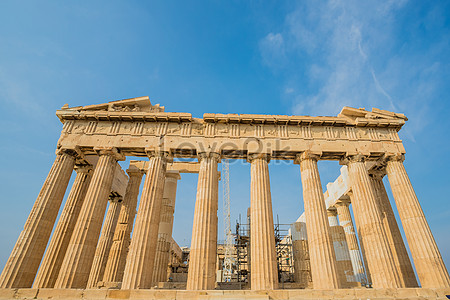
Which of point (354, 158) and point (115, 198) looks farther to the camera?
point (115, 198)

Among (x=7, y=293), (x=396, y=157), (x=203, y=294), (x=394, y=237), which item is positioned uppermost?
(x=396, y=157)

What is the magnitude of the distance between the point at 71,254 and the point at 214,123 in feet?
42.3


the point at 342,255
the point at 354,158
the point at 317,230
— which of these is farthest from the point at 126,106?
the point at 342,255

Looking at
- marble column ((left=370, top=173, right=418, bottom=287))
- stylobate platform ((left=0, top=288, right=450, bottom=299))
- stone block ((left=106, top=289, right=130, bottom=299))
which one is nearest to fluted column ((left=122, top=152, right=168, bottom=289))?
stone block ((left=106, top=289, right=130, bottom=299))

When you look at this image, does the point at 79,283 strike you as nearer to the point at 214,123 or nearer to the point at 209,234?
the point at 209,234

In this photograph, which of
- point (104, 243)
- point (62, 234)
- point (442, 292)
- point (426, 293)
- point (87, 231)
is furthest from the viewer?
point (104, 243)

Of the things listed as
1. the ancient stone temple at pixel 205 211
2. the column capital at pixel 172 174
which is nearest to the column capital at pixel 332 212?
the ancient stone temple at pixel 205 211

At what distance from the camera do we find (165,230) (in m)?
21.5

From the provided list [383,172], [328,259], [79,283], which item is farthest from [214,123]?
[383,172]

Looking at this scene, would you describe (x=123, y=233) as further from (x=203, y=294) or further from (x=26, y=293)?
(x=203, y=294)

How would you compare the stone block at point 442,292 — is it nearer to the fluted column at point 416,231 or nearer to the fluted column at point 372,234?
the fluted column at point 416,231

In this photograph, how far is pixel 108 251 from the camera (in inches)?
840

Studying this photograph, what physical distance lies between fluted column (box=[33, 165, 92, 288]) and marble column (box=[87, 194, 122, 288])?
3134 millimetres

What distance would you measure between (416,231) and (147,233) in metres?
17.9
